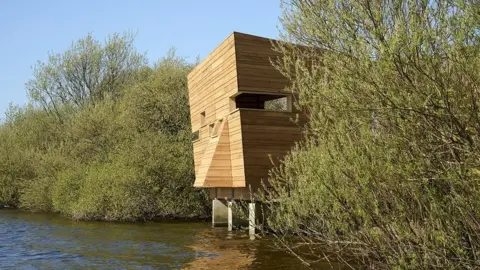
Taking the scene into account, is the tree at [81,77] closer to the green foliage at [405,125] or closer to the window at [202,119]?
the window at [202,119]

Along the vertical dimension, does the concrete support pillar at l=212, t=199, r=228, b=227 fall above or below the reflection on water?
above

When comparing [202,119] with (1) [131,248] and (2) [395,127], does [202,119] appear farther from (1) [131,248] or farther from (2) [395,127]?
(2) [395,127]

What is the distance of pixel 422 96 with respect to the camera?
4.24 m

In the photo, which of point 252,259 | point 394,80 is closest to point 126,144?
point 252,259

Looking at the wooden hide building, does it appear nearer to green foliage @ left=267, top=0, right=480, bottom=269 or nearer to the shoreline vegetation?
the shoreline vegetation

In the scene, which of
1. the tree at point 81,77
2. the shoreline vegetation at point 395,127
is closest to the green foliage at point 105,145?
the tree at point 81,77

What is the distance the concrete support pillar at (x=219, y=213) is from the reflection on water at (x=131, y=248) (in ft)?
1.79

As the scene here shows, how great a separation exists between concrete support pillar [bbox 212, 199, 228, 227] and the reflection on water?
0.55m

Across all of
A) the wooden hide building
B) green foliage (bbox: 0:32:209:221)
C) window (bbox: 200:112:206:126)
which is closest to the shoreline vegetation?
the wooden hide building

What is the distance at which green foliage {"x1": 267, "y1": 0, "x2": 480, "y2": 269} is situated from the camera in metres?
4.16

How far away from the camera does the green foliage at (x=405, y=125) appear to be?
4.16 meters

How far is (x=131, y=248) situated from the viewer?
1290cm

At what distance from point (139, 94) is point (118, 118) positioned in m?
1.84

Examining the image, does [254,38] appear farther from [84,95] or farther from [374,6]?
[84,95]
